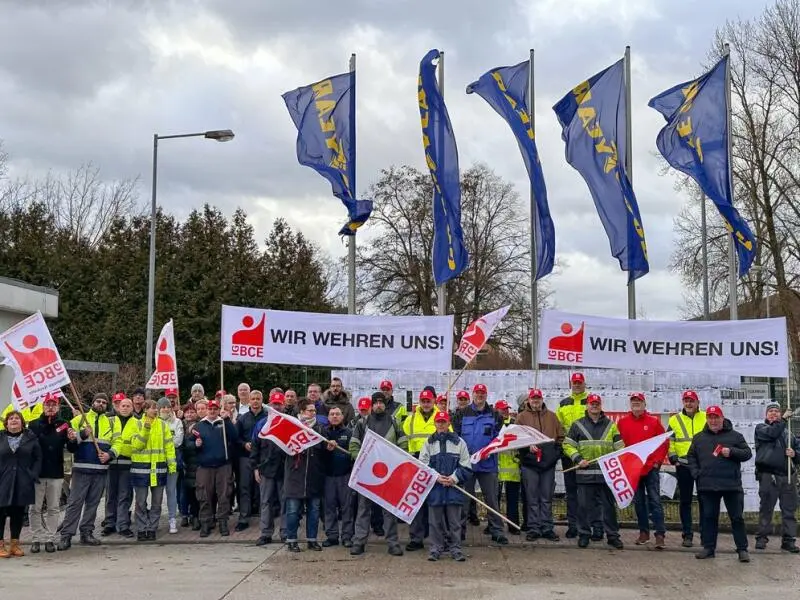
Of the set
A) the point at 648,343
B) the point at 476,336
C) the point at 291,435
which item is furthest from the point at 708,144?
the point at 291,435

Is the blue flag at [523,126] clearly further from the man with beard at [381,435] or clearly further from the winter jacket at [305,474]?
the winter jacket at [305,474]

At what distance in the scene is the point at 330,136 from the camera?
16.1 m

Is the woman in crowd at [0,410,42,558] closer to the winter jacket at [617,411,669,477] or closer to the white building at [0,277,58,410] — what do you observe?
the winter jacket at [617,411,669,477]

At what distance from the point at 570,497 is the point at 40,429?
719cm

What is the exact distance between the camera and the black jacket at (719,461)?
34.4 ft

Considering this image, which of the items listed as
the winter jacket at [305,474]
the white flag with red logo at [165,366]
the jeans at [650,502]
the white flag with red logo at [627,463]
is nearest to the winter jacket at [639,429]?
the jeans at [650,502]

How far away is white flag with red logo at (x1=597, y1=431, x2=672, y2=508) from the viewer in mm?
Answer: 10867

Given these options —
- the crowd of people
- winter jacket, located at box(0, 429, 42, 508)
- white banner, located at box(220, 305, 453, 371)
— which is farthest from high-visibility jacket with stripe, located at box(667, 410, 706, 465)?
winter jacket, located at box(0, 429, 42, 508)

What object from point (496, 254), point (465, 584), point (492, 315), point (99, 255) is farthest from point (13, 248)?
point (465, 584)

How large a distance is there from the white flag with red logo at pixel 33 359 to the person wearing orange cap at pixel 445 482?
4810mm

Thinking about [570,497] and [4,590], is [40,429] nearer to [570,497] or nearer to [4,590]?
[4,590]

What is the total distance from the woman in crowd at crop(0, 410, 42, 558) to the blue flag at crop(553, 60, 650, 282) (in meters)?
A: 10.0

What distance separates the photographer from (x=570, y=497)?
1202 centimetres

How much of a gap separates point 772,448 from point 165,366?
896 cm
